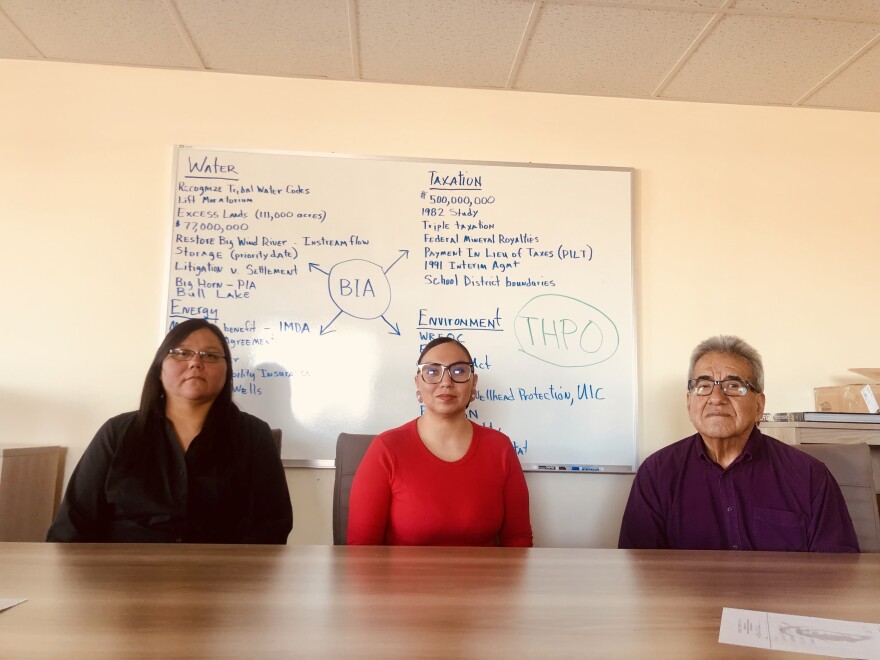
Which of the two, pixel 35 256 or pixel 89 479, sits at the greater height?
pixel 35 256

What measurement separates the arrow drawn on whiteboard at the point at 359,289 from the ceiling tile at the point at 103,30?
3.28 feet

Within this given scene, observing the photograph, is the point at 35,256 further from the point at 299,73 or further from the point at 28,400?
the point at 299,73

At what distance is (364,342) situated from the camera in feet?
8.26

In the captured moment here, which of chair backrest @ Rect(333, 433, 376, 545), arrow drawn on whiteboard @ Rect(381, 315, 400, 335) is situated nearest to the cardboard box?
arrow drawn on whiteboard @ Rect(381, 315, 400, 335)

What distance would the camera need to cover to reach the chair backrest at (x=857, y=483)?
1.68m

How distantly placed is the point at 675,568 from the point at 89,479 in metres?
1.42

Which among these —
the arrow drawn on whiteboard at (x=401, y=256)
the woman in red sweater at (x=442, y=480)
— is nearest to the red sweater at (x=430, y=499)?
the woman in red sweater at (x=442, y=480)

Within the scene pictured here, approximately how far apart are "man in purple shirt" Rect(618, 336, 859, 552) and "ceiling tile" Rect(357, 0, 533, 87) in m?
1.36

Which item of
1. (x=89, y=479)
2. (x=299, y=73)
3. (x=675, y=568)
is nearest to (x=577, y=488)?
(x=675, y=568)

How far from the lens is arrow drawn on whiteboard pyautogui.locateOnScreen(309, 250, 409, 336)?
8.30ft

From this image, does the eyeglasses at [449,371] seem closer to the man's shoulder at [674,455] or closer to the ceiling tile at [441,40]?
the man's shoulder at [674,455]

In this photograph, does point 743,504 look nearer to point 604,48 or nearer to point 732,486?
point 732,486

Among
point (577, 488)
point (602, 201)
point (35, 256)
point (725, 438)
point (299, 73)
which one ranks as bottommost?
point (577, 488)

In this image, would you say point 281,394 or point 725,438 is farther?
point 281,394
